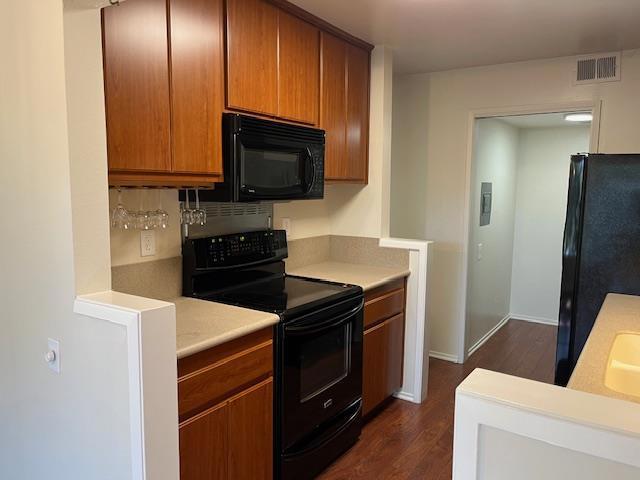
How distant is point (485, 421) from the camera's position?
89 cm

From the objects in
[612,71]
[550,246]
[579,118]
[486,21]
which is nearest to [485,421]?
[486,21]

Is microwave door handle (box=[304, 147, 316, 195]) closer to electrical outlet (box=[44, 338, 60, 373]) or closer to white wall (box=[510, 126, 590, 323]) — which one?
electrical outlet (box=[44, 338, 60, 373])

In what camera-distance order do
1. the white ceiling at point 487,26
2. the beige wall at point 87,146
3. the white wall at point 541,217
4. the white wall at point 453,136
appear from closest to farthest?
the beige wall at point 87,146 < the white ceiling at point 487,26 < the white wall at point 453,136 < the white wall at point 541,217

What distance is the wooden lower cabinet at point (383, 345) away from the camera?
113 inches

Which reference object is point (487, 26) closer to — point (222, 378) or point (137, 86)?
point (137, 86)

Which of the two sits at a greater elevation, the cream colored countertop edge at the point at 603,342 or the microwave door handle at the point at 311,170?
A: the microwave door handle at the point at 311,170

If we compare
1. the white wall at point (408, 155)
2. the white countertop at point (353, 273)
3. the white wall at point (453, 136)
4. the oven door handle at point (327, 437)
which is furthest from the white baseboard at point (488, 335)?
the oven door handle at point (327, 437)

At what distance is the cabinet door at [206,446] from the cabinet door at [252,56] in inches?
50.7

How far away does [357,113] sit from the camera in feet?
10.4

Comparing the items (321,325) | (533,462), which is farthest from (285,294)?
(533,462)

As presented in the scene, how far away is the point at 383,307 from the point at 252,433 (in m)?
1.23

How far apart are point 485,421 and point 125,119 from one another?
1506 millimetres

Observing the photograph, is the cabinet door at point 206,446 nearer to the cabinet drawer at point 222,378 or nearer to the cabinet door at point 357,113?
the cabinet drawer at point 222,378

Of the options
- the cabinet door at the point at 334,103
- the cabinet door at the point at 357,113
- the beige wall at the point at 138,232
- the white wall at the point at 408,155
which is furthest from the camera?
the white wall at the point at 408,155
